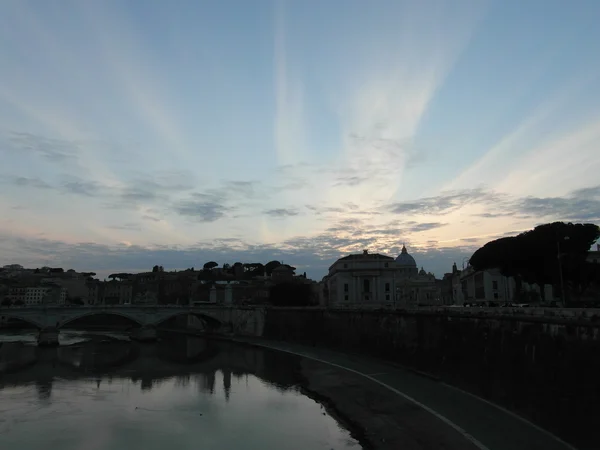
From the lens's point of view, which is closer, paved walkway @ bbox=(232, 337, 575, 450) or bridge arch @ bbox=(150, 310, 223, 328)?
paved walkway @ bbox=(232, 337, 575, 450)

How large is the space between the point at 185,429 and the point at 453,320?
52.7 feet

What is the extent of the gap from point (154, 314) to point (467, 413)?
5473 cm

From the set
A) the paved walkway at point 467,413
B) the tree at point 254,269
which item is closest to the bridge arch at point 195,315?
the paved walkway at point 467,413

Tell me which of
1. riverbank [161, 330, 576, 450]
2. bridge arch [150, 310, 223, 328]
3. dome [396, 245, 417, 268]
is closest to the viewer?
riverbank [161, 330, 576, 450]

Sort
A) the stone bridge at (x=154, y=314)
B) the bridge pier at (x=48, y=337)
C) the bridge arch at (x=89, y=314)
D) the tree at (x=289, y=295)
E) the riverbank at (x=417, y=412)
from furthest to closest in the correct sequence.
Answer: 1. the tree at (x=289, y=295)
2. the bridge arch at (x=89, y=314)
3. the stone bridge at (x=154, y=314)
4. the bridge pier at (x=48, y=337)
5. the riverbank at (x=417, y=412)

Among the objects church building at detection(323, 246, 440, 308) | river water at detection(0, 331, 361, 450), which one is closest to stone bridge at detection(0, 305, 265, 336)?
river water at detection(0, 331, 361, 450)

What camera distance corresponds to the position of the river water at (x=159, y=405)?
20344 mm

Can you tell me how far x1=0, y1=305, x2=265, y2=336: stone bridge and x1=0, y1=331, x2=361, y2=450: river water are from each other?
10.5 m

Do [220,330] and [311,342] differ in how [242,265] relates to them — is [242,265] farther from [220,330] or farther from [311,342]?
[311,342]

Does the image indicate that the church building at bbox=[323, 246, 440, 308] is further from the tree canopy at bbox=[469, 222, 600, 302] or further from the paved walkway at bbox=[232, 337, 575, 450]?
the paved walkway at bbox=[232, 337, 575, 450]

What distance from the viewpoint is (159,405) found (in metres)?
27.1

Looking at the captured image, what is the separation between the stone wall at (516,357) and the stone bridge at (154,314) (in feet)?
113

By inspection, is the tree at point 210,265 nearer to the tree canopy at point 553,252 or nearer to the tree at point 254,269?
the tree at point 254,269

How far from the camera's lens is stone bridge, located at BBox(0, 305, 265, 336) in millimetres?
59206
